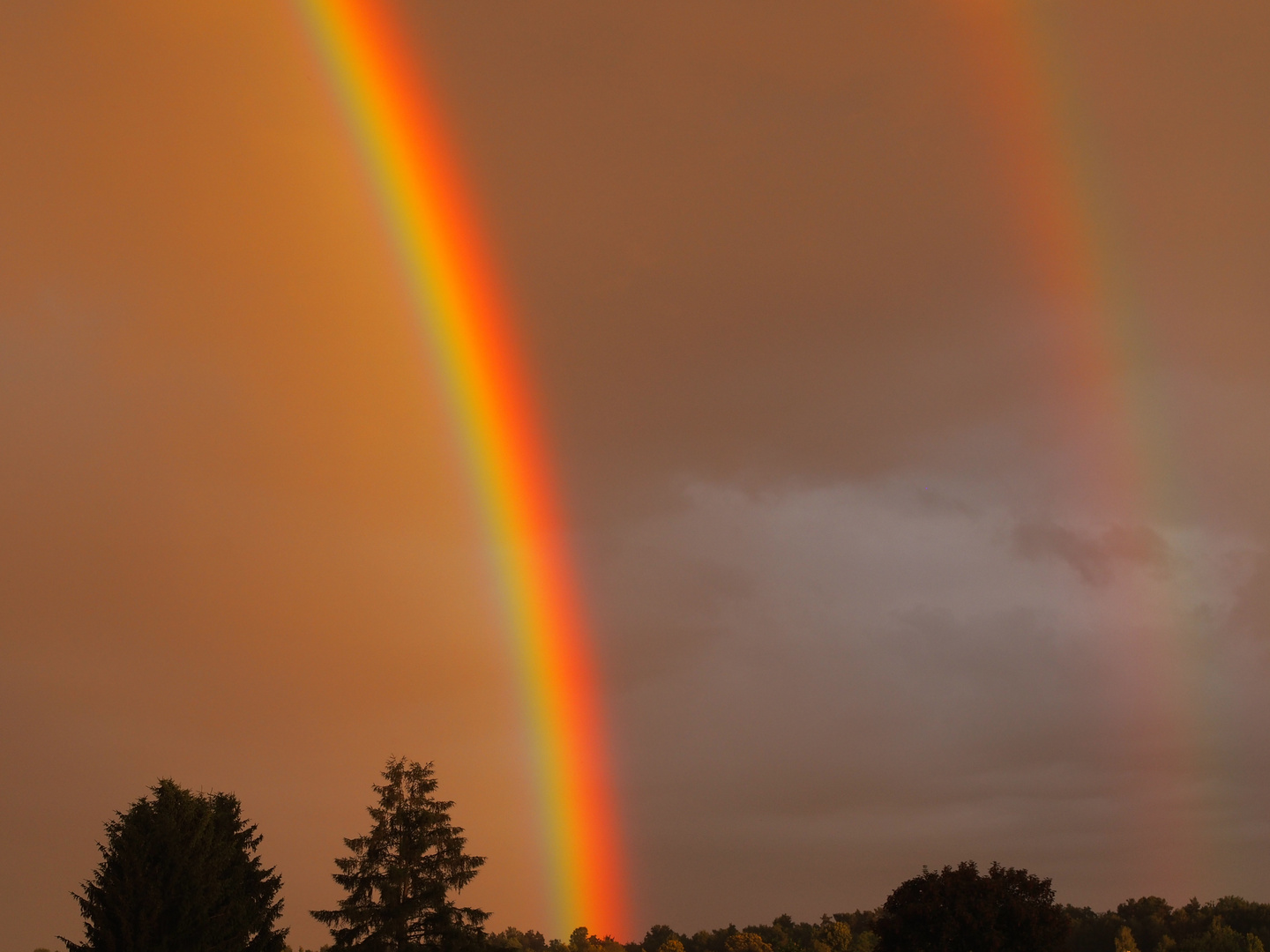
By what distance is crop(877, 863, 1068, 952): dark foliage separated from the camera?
67062mm

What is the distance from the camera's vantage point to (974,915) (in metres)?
67.2

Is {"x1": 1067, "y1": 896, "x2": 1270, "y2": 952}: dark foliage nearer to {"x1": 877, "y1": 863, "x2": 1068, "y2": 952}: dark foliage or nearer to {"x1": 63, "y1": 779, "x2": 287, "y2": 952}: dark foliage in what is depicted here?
{"x1": 877, "y1": 863, "x2": 1068, "y2": 952}: dark foliage

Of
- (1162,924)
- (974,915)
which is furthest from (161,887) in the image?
(1162,924)

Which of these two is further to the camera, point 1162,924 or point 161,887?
point 1162,924

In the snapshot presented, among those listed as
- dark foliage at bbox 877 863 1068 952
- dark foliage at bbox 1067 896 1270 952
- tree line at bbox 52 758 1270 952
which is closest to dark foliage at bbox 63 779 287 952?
tree line at bbox 52 758 1270 952

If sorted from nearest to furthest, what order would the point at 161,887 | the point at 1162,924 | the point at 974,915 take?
the point at 161,887 < the point at 974,915 < the point at 1162,924

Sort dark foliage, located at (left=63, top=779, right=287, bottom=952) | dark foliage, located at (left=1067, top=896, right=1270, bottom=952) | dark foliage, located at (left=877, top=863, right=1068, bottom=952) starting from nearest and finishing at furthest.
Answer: dark foliage, located at (left=63, top=779, right=287, bottom=952) → dark foliage, located at (left=877, top=863, right=1068, bottom=952) → dark foliage, located at (left=1067, top=896, right=1270, bottom=952)

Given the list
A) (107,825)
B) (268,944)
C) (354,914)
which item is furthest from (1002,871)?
(107,825)

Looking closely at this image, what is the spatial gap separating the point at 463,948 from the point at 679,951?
5939 inches

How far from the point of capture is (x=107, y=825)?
59344 mm

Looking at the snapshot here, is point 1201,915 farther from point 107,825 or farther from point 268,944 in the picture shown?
point 107,825

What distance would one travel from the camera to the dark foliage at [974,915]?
67.1 m

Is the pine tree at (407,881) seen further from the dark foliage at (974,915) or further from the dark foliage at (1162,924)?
the dark foliage at (1162,924)

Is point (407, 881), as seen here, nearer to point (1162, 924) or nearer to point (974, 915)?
point (974, 915)
